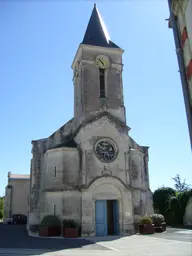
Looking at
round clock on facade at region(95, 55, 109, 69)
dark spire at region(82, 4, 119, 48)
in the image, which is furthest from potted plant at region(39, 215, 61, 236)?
dark spire at region(82, 4, 119, 48)

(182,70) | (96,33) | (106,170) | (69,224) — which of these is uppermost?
(96,33)

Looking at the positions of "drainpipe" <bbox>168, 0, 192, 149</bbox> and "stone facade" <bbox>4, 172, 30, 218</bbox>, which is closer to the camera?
"drainpipe" <bbox>168, 0, 192, 149</bbox>

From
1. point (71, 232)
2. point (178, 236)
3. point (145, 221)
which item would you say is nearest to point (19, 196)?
point (71, 232)

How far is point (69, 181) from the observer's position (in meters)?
20.6

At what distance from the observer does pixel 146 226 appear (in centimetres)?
1936

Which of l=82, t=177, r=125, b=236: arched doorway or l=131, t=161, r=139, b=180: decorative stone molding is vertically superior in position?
l=131, t=161, r=139, b=180: decorative stone molding

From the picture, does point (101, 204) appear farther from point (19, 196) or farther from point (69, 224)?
point (19, 196)

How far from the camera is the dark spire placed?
25656 mm

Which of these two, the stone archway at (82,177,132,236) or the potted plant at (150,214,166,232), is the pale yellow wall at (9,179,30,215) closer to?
the stone archway at (82,177,132,236)

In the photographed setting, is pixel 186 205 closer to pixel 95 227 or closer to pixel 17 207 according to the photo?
pixel 95 227

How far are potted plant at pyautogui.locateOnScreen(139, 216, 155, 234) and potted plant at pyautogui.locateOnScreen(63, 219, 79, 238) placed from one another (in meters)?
4.57

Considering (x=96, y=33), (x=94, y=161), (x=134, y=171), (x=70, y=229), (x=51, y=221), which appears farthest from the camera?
(x=96, y=33)

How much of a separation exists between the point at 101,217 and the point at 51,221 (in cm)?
360

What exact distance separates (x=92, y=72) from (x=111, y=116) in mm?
A: 4525
